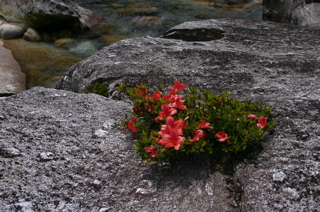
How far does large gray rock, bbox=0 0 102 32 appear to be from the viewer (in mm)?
9102

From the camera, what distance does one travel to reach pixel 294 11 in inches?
255

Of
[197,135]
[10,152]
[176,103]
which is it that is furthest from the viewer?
[176,103]

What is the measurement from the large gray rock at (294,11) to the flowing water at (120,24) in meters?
3.08

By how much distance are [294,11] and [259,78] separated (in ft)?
13.7

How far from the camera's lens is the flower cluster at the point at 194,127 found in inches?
77.5

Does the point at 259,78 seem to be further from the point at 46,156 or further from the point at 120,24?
the point at 120,24

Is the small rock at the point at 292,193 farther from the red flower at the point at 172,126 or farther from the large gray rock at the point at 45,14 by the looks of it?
the large gray rock at the point at 45,14

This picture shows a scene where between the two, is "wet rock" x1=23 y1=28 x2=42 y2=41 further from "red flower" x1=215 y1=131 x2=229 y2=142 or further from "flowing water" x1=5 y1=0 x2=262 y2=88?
"red flower" x1=215 y1=131 x2=229 y2=142

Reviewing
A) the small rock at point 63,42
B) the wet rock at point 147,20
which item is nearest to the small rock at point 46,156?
the small rock at point 63,42

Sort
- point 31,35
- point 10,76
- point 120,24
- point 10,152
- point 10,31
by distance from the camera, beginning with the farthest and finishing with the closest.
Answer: point 120,24 < point 31,35 < point 10,31 < point 10,76 < point 10,152

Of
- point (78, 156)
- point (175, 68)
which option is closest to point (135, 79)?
point (175, 68)

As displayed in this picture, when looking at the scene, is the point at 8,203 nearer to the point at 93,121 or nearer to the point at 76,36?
the point at 93,121

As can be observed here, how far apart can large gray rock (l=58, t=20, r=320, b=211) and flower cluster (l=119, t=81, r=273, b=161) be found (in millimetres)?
174

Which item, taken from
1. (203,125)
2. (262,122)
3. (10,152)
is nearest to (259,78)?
(262,122)
